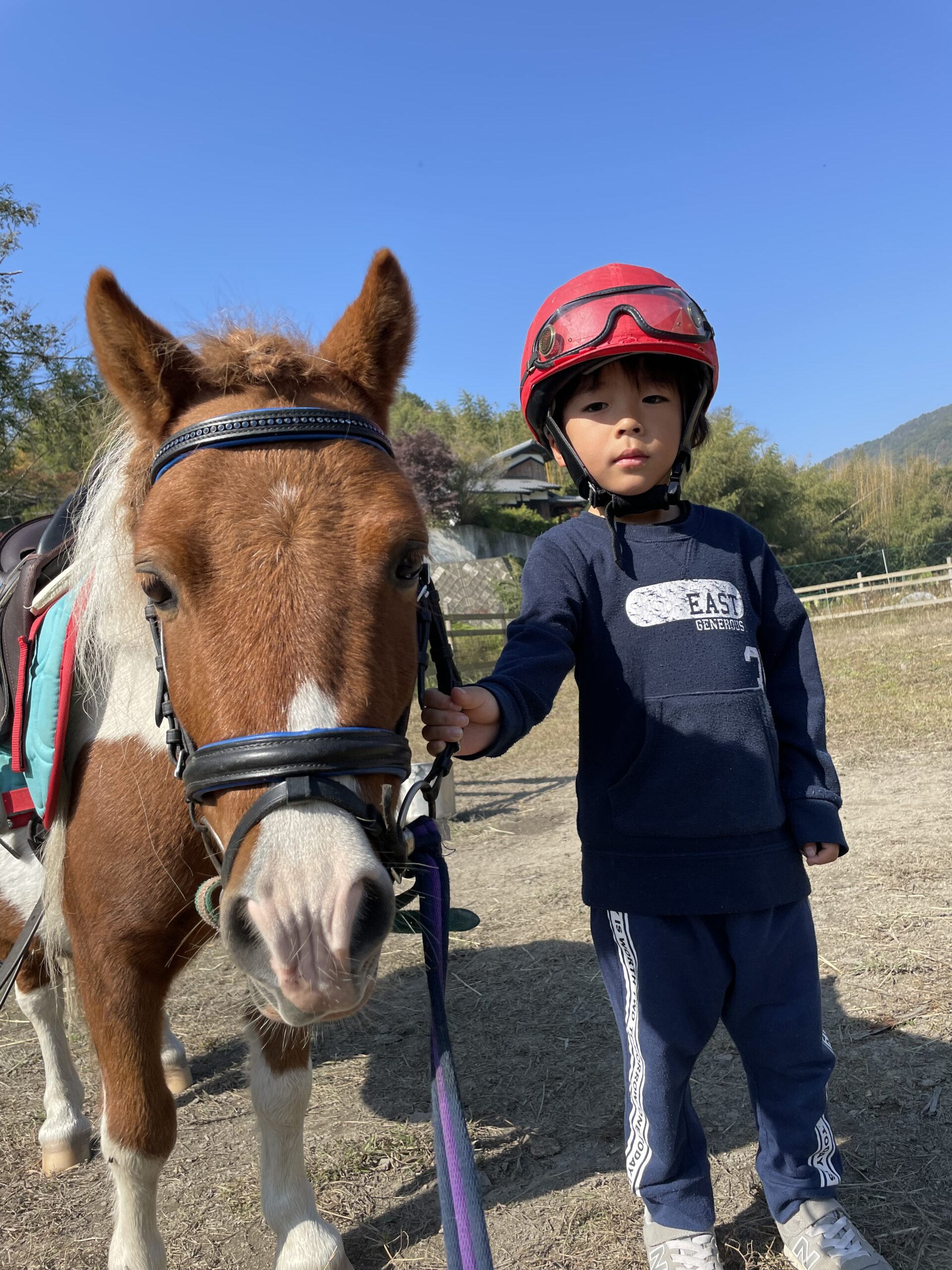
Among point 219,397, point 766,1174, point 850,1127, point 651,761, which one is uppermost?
point 219,397

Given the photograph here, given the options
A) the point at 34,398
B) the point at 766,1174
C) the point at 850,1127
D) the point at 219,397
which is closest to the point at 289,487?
the point at 219,397

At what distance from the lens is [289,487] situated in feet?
4.81

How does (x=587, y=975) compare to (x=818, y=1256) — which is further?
(x=587, y=975)

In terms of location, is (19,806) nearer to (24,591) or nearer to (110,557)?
(24,591)

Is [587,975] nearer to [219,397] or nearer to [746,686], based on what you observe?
[746,686]

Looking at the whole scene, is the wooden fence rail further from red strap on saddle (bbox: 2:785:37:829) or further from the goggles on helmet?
the goggles on helmet

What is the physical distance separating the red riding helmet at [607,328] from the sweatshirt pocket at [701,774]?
0.83m

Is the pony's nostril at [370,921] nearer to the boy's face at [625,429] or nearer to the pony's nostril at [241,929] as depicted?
the pony's nostril at [241,929]

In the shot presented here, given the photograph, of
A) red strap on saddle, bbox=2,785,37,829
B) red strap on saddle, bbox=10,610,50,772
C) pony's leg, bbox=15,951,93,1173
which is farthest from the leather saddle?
pony's leg, bbox=15,951,93,1173

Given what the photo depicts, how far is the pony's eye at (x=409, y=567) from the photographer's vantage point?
60.2 inches

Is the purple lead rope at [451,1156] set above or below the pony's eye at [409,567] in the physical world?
below

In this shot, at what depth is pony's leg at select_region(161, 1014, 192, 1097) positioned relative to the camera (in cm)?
312

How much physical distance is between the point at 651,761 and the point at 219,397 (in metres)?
1.22

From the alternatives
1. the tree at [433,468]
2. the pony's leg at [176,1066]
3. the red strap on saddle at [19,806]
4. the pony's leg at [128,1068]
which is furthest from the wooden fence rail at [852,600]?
the pony's leg at [128,1068]
